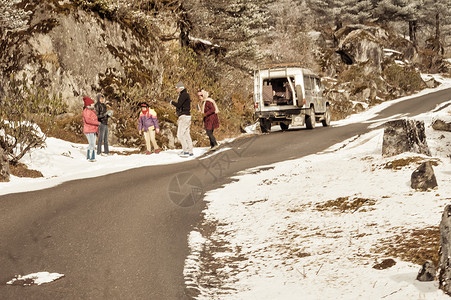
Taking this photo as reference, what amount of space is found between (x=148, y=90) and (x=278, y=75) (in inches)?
210

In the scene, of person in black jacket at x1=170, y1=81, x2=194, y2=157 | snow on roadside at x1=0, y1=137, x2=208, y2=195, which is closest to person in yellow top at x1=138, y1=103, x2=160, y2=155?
snow on roadside at x1=0, y1=137, x2=208, y2=195

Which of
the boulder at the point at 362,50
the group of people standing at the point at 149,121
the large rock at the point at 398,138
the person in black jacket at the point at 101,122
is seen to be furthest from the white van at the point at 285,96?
the boulder at the point at 362,50

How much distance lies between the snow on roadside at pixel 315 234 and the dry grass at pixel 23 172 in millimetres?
4867

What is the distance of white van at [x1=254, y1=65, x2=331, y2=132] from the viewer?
60.9ft

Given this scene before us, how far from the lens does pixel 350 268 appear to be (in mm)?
3824

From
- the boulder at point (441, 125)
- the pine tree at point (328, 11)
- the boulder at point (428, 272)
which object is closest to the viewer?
the boulder at point (428, 272)

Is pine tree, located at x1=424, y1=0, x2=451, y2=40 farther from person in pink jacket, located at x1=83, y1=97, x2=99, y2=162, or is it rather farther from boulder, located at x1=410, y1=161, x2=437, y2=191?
boulder, located at x1=410, y1=161, x2=437, y2=191

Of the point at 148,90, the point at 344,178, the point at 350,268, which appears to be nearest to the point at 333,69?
the point at 148,90

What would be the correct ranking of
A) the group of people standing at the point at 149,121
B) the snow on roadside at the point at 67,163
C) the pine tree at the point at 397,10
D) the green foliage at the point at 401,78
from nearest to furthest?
the snow on roadside at the point at 67,163
the group of people standing at the point at 149,121
the green foliage at the point at 401,78
the pine tree at the point at 397,10

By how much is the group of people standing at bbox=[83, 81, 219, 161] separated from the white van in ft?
16.2

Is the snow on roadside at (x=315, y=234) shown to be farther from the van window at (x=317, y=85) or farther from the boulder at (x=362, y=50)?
the boulder at (x=362, y=50)

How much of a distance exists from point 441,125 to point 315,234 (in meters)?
8.99

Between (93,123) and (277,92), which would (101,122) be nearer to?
(93,123)

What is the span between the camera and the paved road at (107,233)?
13.8 feet
